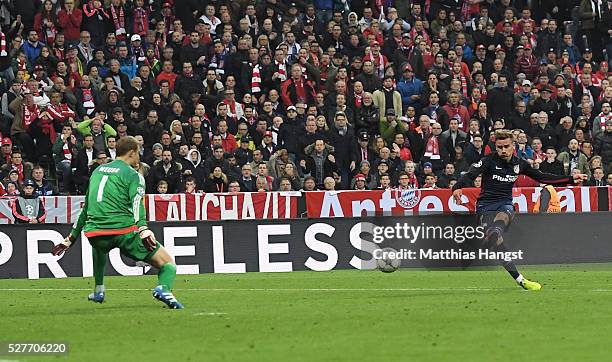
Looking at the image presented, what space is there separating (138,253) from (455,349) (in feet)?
16.2

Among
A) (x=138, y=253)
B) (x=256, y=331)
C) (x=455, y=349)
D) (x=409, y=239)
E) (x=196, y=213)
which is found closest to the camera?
(x=455, y=349)

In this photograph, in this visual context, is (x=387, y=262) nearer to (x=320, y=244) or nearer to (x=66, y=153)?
(x=320, y=244)

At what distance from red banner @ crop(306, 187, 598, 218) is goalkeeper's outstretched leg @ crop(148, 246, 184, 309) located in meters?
12.4

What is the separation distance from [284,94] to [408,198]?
452cm

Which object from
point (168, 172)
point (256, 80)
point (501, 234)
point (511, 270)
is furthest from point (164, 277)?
point (256, 80)

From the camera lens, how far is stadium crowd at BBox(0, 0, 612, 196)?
27.7 m

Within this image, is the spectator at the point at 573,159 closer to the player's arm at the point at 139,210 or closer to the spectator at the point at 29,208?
the spectator at the point at 29,208

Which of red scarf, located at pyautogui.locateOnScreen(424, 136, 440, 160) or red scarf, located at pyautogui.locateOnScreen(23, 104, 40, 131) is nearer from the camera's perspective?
red scarf, located at pyautogui.locateOnScreen(23, 104, 40, 131)

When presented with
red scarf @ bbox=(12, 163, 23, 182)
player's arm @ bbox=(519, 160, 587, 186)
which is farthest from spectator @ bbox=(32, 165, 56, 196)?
player's arm @ bbox=(519, 160, 587, 186)

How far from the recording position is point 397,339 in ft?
37.6

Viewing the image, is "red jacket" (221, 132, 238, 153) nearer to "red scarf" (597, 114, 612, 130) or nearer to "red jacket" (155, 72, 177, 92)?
"red jacket" (155, 72, 177, 92)

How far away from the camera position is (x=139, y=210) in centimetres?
1421

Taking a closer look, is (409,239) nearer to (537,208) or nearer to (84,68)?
(537,208)

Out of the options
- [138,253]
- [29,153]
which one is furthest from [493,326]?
[29,153]
